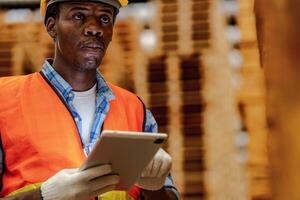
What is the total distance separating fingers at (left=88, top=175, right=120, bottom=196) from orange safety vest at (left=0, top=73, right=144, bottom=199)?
0.56ft

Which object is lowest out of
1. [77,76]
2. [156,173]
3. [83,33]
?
[156,173]

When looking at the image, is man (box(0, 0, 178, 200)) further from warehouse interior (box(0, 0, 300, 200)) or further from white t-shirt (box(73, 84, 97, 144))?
warehouse interior (box(0, 0, 300, 200))

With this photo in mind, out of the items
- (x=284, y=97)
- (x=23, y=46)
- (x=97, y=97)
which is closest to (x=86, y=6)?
(x=97, y=97)

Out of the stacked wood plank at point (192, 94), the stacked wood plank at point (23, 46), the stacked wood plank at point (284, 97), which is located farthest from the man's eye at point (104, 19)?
the stacked wood plank at point (23, 46)

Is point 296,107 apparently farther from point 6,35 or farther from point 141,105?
point 6,35

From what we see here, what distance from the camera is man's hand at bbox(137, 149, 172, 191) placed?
1.46 metres

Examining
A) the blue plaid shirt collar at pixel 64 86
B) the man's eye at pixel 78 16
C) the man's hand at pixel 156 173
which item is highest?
the man's eye at pixel 78 16

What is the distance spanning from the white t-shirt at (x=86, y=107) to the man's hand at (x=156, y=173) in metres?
0.19

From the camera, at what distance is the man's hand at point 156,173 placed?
57.6 inches

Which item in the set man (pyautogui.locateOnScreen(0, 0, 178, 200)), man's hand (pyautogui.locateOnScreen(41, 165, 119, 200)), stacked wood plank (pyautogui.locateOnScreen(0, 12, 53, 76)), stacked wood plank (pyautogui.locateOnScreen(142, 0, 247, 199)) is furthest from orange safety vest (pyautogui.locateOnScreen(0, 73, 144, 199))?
stacked wood plank (pyautogui.locateOnScreen(0, 12, 53, 76))

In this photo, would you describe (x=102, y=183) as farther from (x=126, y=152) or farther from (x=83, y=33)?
(x=83, y=33)

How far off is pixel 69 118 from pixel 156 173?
0.28m

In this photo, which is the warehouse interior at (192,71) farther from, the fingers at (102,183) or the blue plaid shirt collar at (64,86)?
the fingers at (102,183)

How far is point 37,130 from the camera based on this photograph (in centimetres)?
149
